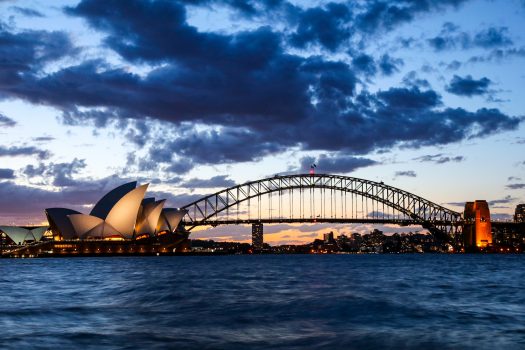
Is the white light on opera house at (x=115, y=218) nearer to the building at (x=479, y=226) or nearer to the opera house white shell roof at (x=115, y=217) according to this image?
the opera house white shell roof at (x=115, y=217)

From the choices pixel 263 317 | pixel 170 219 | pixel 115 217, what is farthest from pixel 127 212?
pixel 263 317

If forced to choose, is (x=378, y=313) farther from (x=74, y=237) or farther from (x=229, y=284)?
(x=74, y=237)


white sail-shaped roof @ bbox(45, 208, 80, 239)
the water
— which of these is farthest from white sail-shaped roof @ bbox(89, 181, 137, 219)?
the water

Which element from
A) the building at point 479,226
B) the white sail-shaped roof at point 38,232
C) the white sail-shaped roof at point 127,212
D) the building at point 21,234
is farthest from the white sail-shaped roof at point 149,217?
the building at point 479,226

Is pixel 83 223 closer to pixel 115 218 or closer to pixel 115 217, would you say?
pixel 115 218

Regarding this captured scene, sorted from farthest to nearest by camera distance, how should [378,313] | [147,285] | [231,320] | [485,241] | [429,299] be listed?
[485,241]
[147,285]
[429,299]
[378,313]
[231,320]

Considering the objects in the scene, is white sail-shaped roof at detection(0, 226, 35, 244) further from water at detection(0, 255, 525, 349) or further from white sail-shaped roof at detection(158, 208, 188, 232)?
water at detection(0, 255, 525, 349)

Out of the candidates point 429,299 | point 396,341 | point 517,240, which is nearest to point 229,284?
point 429,299
